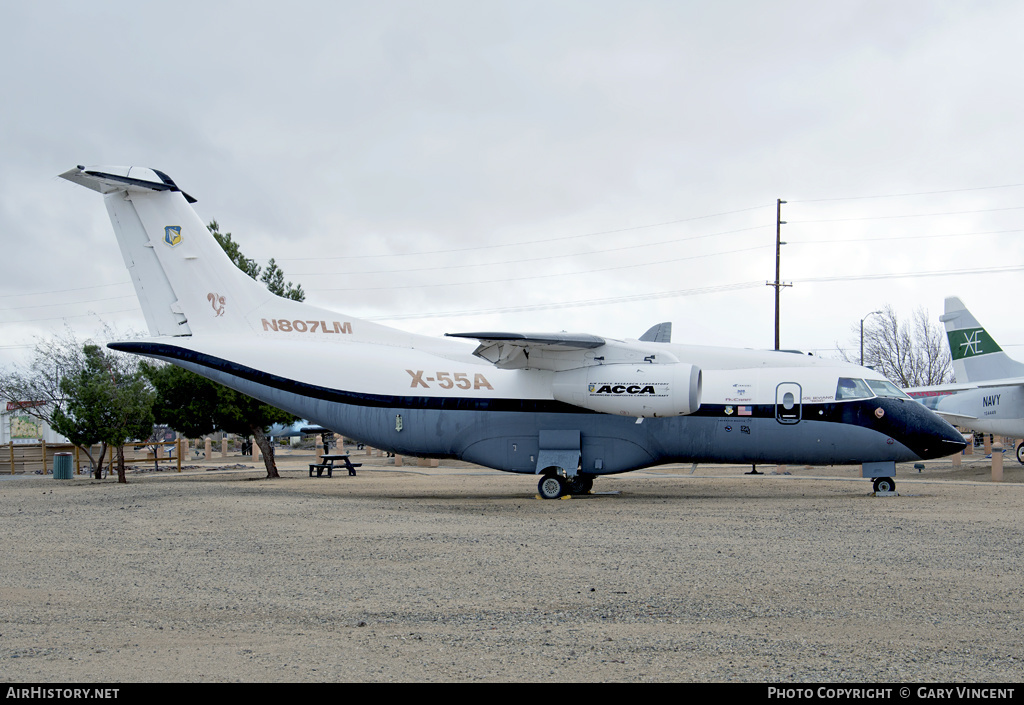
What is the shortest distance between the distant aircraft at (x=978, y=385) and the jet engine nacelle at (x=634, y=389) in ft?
52.5

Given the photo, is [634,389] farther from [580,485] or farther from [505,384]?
[580,485]

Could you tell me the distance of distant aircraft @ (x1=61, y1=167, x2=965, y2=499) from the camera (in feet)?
51.2

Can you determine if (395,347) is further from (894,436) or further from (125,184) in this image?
(894,436)

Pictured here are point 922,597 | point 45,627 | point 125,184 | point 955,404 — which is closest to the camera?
point 45,627

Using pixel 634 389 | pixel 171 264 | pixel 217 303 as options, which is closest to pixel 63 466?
pixel 171 264

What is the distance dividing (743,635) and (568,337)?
10039 mm

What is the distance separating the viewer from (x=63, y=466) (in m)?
26.8

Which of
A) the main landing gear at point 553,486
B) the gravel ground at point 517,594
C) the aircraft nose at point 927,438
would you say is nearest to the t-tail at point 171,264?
the gravel ground at point 517,594

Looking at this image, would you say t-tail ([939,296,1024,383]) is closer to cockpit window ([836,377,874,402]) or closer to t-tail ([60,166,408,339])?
cockpit window ([836,377,874,402])

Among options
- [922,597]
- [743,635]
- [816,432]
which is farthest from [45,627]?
[816,432]

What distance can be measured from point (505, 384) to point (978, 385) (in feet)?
58.4

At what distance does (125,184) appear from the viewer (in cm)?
1756

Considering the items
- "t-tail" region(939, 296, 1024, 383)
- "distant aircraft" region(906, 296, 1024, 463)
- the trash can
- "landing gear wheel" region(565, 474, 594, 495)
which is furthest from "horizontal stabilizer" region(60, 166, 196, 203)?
"t-tail" region(939, 296, 1024, 383)

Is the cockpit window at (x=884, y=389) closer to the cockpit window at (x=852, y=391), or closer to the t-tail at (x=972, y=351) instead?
the cockpit window at (x=852, y=391)
